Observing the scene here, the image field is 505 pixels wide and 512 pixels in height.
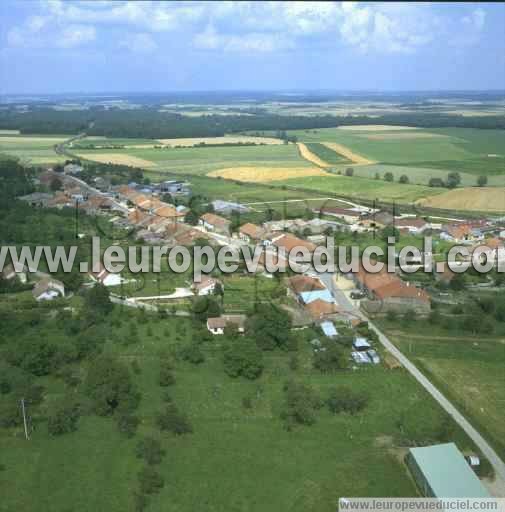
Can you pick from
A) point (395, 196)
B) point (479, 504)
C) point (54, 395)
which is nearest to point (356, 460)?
point (479, 504)

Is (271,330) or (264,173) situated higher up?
(264,173)

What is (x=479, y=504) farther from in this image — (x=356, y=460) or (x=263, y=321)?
(x=263, y=321)

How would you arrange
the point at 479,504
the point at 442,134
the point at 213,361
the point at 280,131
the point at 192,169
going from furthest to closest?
1. the point at 280,131
2. the point at 442,134
3. the point at 192,169
4. the point at 213,361
5. the point at 479,504

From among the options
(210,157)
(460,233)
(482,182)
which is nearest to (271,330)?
(460,233)

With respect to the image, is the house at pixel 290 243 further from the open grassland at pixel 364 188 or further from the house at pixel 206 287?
the open grassland at pixel 364 188

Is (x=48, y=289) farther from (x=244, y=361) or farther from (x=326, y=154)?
(x=326, y=154)

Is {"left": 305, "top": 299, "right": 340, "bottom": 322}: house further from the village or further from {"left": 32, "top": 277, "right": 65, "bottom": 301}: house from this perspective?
{"left": 32, "top": 277, "right": 65, "bottom": 301}: house
